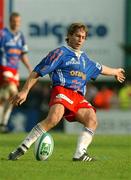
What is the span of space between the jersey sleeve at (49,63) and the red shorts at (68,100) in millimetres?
326

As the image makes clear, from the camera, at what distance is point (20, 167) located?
995 centimetres

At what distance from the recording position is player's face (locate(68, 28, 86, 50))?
10883 millimetres

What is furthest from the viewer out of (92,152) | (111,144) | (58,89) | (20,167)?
(111,144)

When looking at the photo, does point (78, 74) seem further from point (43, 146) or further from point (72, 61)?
point (43, 146)

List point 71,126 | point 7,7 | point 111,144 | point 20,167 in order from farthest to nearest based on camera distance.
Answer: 1. point 7,7
2. point 71,126
3. point 111,144
4. point 20,167

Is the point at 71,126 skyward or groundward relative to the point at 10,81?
groundward

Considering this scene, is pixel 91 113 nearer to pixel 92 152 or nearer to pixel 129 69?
pixel 92 152

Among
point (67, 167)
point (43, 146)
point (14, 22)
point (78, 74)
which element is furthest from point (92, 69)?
point (14, 22)

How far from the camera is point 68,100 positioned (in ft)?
35.9

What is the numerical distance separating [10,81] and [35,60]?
34.6ft

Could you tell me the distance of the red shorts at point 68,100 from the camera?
35.7 ft

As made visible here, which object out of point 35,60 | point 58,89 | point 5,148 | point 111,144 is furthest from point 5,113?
point 35,60

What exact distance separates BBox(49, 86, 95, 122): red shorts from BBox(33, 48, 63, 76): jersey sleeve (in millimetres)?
326

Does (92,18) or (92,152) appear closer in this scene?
(92,152)
